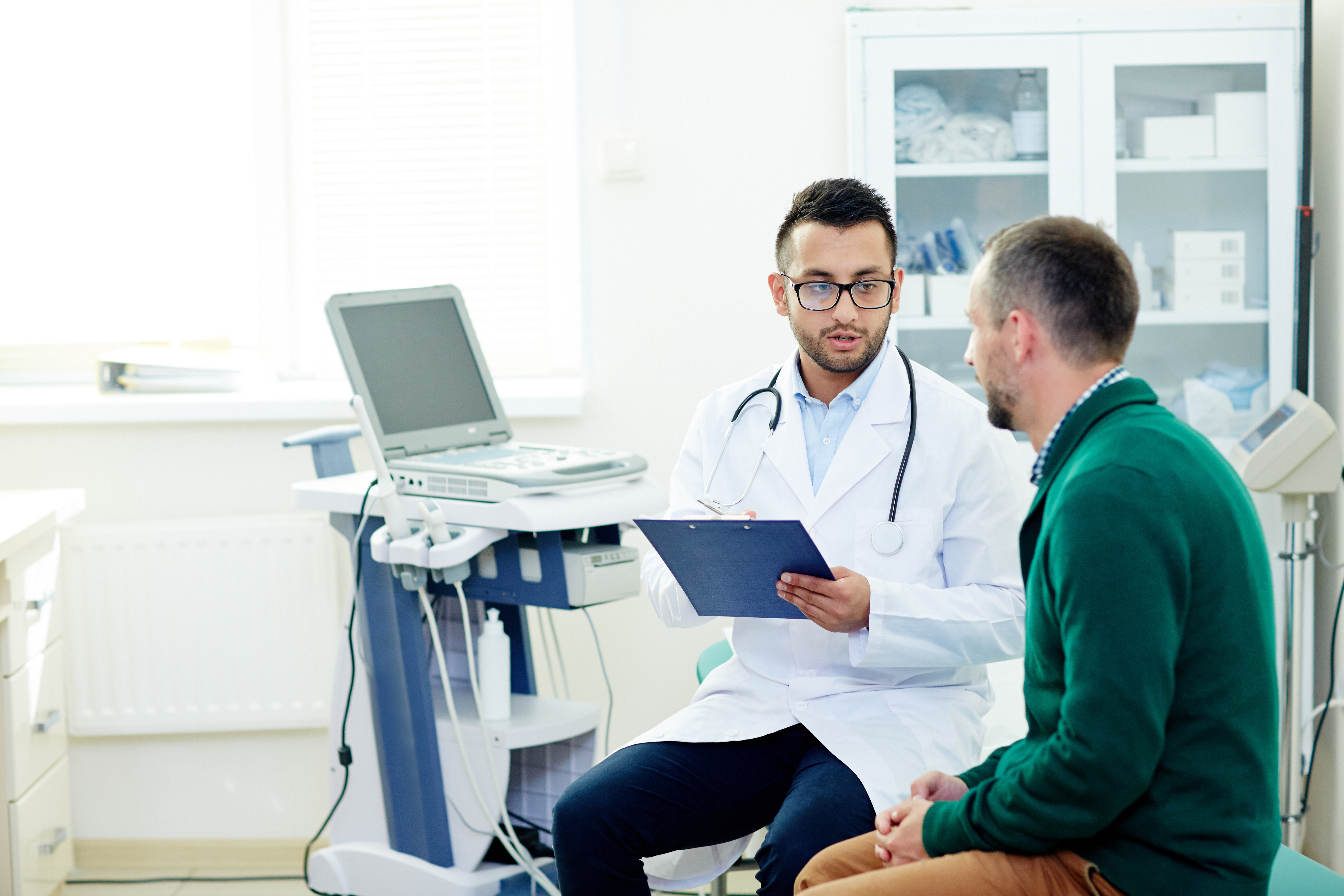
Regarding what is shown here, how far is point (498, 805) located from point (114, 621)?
3.54ft

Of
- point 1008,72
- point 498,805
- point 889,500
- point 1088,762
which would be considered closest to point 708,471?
point 889,500

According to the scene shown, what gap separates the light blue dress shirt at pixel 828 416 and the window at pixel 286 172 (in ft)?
3.51

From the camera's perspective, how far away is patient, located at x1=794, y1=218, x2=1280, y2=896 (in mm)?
949

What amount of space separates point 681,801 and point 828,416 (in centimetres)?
61

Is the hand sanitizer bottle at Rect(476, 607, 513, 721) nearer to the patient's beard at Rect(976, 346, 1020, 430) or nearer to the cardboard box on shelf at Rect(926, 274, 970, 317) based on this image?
the patient's beard at Rect(976, 346, 1020, 430)

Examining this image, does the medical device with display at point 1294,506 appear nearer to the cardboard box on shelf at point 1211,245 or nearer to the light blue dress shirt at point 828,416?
the cardboard box on shelf at point 1211,245

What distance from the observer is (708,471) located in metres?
1.75

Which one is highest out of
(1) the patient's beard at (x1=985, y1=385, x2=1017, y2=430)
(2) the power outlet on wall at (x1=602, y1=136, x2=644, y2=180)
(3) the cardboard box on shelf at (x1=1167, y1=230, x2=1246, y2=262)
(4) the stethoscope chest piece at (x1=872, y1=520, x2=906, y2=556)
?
(2) the power outlet on wall at (x1=602, y1=136, x2=644, y2=180)

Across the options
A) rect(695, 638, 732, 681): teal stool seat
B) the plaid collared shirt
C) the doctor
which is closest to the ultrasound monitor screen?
the doctor

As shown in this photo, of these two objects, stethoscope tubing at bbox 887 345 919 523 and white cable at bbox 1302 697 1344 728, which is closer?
stethoscope tubing at bbox 887 345 919 523

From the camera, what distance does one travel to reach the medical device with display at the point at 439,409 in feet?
5.90

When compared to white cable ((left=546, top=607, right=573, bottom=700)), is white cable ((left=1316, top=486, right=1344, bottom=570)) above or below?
above

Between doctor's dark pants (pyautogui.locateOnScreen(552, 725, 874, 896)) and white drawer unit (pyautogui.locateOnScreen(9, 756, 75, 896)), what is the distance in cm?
115

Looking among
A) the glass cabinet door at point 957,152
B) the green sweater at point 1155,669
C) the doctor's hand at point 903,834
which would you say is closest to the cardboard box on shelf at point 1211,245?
the glass cabinet door at point 957,152
